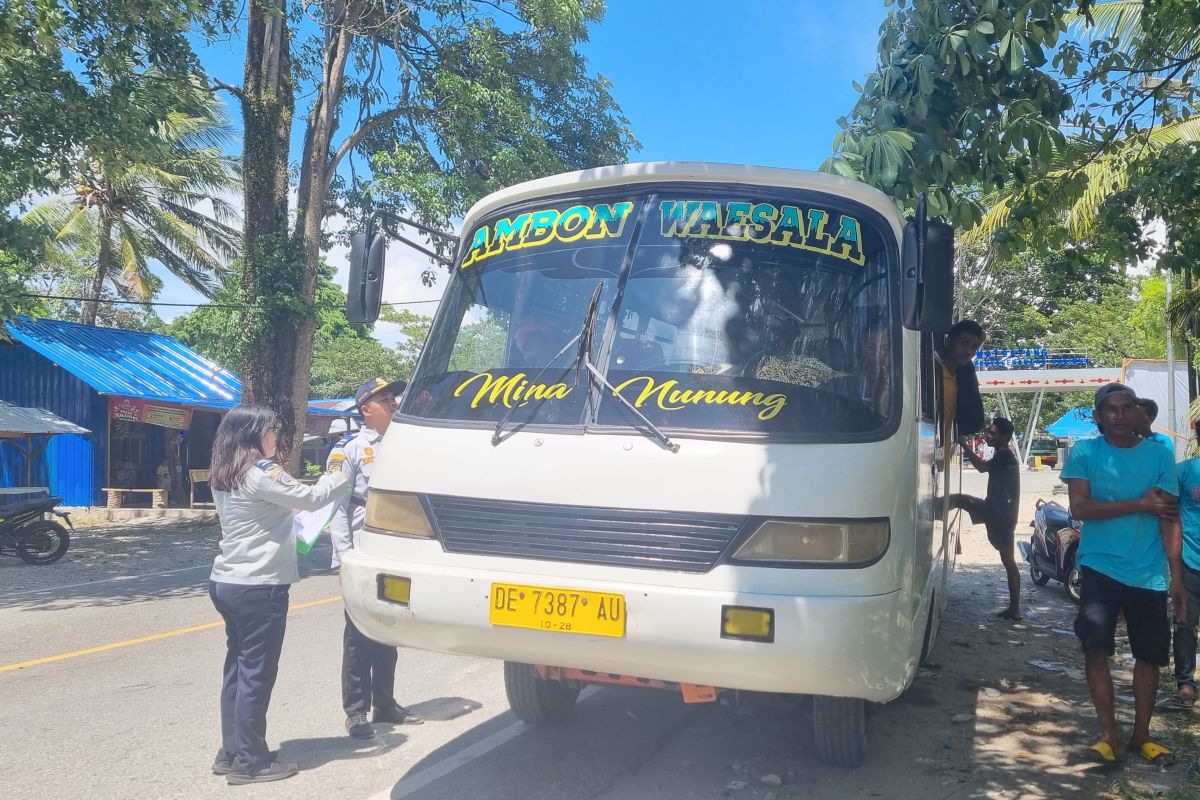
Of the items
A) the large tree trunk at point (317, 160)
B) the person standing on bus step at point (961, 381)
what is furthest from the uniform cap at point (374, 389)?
the large tree trunk at point (317, 160)

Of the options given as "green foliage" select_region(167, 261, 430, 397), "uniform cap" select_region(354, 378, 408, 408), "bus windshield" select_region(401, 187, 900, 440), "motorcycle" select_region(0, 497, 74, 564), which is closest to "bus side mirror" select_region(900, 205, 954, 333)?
"bus windshield" select_region(401, 187, 900, 440)

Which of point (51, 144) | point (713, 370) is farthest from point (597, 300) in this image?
point (51, 144)

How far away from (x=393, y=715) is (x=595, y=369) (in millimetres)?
2445

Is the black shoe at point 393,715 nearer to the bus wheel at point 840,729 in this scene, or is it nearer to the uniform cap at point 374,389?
→ the uniform cap at point 374,389

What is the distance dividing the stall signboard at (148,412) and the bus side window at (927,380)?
19894mm

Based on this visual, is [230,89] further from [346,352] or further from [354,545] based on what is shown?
[346,352]

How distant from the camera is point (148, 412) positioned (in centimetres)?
2141

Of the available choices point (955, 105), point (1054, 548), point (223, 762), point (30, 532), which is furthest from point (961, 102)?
point (30, 532)

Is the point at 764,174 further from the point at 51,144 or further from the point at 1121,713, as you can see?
the point at 51,144

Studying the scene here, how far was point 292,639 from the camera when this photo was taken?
24.3 ft

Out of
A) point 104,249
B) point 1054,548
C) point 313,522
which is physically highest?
point 104,249

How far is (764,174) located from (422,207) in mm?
13290

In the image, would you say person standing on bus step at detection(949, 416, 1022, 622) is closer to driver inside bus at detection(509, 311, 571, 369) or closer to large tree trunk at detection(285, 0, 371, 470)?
driver inside bus at detection(509, 311, 571, 369)

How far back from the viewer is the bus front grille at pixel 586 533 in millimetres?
3318
